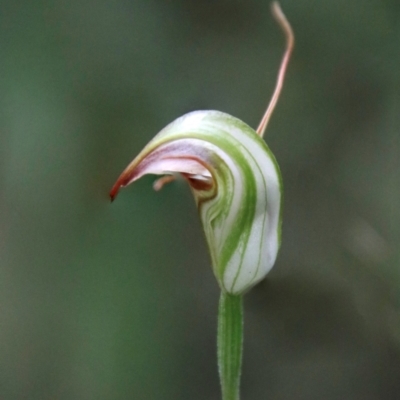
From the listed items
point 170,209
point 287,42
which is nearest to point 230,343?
point 170,209

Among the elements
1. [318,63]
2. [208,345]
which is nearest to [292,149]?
[318,63]

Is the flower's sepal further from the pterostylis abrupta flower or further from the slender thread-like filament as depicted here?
the slender thread-like filament

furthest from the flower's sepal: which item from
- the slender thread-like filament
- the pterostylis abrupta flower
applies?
the slender thread-like filament

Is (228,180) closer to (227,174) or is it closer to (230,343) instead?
(227,174)

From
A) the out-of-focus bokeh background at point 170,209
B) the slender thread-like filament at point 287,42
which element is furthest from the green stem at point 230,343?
the slender thread-like filament at point 287,42

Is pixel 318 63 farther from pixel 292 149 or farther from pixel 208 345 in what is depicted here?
pixel 208 345

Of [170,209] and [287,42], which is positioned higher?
[287,42]
